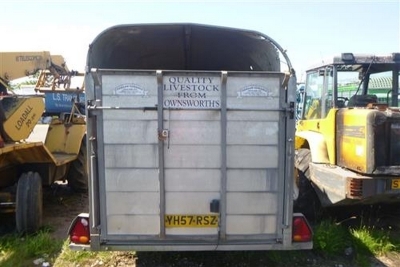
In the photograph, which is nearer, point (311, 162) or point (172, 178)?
point (172, 178)

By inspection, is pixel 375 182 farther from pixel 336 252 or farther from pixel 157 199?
pixel 157 199

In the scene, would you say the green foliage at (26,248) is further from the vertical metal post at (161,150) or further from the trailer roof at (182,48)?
the trailer roof at (182,48)

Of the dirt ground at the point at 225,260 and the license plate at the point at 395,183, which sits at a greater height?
the license plate at the point at 395,183

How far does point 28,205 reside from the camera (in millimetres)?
4887

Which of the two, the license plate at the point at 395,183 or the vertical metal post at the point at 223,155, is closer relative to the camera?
the vertical metal post at the point at 223,155

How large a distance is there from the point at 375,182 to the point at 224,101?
2007 mm

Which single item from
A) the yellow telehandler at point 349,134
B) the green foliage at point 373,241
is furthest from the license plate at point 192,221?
the green foliage at point 373,241

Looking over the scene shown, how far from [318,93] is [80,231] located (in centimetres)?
382

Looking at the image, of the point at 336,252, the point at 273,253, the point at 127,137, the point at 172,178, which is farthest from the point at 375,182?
the point at 127,137

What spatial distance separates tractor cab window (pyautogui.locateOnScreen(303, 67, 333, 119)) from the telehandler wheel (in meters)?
3.86

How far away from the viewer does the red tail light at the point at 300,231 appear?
11.9 feet

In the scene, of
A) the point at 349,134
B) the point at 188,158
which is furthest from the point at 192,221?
the point at 349,134

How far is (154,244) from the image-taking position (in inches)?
139

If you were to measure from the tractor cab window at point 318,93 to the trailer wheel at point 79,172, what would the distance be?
151 inches
